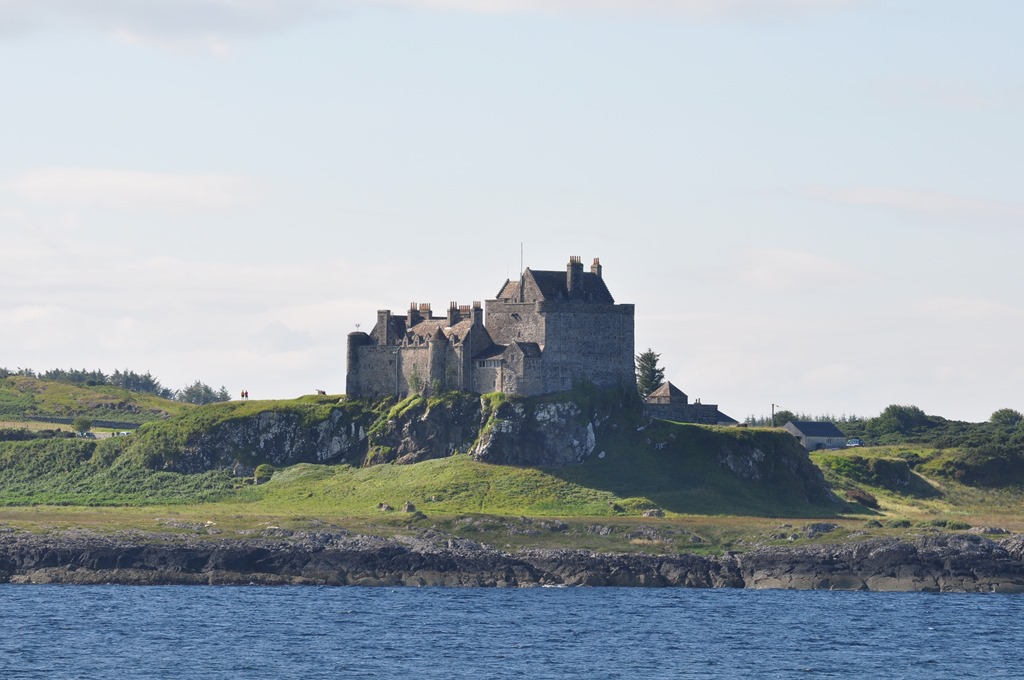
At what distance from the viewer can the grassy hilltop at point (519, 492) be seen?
121 m

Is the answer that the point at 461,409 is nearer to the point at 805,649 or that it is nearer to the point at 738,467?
the point at 738,467

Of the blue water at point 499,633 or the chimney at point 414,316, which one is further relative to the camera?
the chimney at point 414,316

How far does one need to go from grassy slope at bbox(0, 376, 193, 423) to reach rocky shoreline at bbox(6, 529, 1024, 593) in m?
69.9

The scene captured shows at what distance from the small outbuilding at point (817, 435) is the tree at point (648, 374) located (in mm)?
12838

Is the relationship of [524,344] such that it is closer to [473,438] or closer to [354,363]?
[473,438]

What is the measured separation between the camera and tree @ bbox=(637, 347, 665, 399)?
171 m

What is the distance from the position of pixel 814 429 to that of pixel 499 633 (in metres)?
84.7

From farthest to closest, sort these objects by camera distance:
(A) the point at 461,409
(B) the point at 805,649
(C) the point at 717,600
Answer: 1. (A) the point at 461,409
2. (C) the point at 717,600
3. (B) the point at 805,649

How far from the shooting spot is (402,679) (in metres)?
81.4

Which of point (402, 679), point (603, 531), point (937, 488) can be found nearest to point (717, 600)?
point (603, 531)

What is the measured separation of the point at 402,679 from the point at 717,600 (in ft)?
110

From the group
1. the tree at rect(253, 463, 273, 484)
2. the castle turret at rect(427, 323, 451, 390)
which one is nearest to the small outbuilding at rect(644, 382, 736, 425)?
the castle turret at rect(427, 323, 451, 390)

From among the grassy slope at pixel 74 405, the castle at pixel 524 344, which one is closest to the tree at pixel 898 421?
the castle at pixel 524 344

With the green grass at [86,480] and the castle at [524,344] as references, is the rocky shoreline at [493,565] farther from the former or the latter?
the castle at [524,344]
